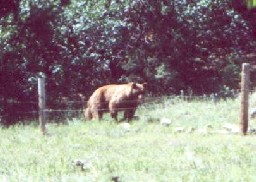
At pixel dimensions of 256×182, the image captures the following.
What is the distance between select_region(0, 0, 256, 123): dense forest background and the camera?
18.4 metres

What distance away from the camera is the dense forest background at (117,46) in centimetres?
1844

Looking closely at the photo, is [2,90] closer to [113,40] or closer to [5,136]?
[113,40]

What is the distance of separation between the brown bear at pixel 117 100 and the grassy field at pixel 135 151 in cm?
46

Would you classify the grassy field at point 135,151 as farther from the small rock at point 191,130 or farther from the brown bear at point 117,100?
the brown bear at point 117,100

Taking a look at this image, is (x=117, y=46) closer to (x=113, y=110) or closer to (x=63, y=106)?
(x=63, y=106)

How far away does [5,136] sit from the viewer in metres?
12.0

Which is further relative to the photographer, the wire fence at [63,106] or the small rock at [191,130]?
the wire fence at [63,106]

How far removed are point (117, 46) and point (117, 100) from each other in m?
5.02

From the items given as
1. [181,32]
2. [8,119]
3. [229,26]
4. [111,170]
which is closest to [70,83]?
[8,119]

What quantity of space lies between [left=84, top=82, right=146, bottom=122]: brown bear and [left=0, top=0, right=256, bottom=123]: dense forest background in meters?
3.43

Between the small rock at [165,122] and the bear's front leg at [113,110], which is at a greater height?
the bear's front leg at [113,110]

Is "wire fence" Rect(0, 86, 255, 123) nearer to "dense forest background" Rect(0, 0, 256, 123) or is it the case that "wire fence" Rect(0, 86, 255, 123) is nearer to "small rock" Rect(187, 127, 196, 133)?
"dense forest background" Rect(0, 0, 256, 123)

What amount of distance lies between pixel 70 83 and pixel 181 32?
399 centimetres

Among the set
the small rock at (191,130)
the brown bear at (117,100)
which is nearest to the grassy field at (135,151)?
the small rock at (191,130)
